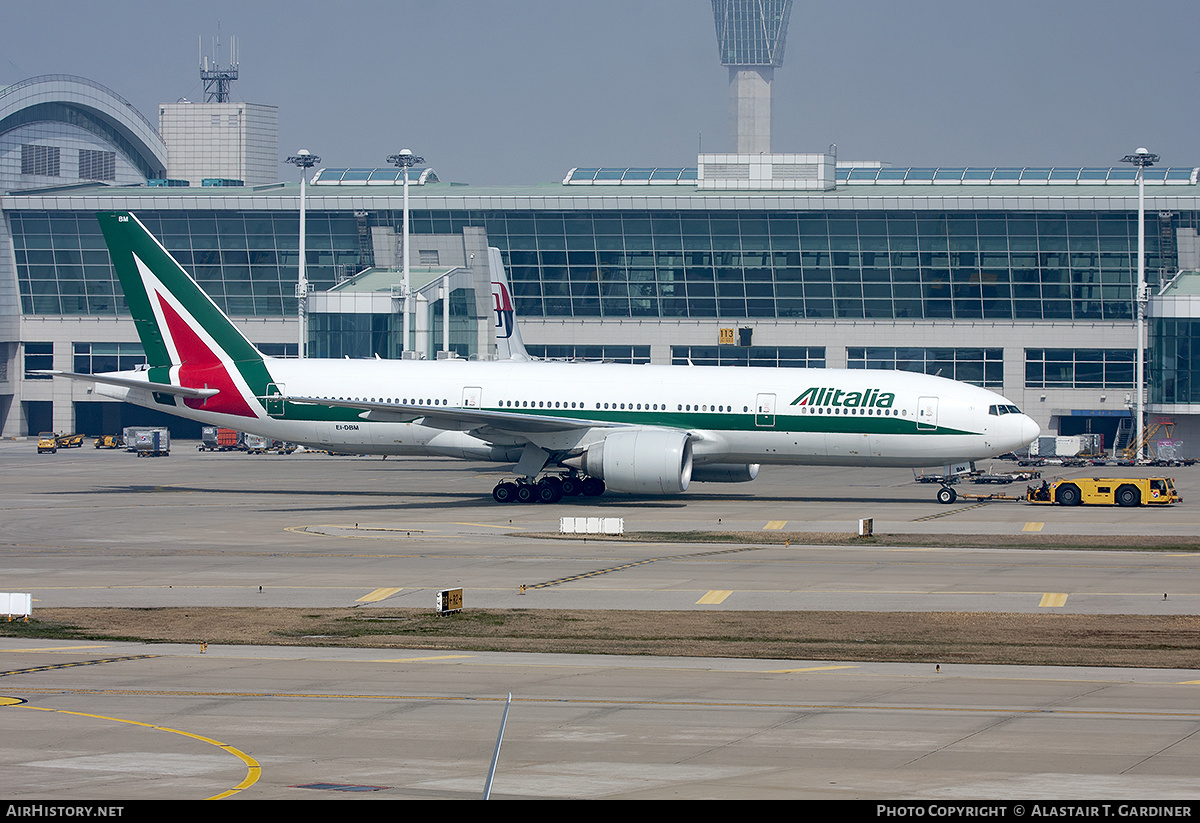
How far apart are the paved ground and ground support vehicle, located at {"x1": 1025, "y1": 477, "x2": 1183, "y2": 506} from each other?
28.6ft

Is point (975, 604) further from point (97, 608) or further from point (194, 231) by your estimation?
point (194, 231)

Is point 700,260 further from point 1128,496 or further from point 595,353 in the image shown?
point 1128,496

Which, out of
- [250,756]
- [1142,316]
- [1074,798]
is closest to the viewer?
[1074,798]

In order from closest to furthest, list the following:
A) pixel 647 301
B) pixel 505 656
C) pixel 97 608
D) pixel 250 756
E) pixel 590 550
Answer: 1. pixel 250 756
2. pixel 505 656
3. pixel 97 608
4. pixel 590 550
5. pixel 647 301

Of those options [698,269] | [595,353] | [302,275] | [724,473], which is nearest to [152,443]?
[302,275]

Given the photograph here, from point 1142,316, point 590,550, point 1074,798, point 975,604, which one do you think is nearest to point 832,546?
point 590,550

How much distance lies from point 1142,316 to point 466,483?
45819 mm

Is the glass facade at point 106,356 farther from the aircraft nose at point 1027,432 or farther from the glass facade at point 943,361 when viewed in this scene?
the aircraft nose at point 1027,432

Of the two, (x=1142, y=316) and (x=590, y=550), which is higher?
(x=1142, y=316)

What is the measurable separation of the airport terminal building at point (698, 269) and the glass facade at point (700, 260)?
15 centimetres

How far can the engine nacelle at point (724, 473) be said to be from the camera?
173ft

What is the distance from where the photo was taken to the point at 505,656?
75.3ft

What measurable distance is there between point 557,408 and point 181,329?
1499 cm

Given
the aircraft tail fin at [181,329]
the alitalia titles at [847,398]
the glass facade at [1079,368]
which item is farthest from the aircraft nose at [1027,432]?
the glass facade at [1079,368]
